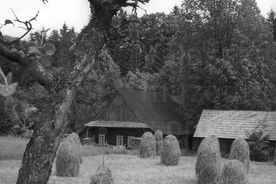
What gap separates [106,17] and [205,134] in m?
29.6

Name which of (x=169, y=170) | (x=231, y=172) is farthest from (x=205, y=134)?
(x=231, y=172)

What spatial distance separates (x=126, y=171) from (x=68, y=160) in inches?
132

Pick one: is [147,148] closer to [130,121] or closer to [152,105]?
[130,121]

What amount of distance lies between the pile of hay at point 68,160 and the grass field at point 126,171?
0.35 m

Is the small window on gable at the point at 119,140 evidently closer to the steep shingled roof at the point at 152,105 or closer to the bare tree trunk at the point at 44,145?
the steep shingled roof at the point at 152,105

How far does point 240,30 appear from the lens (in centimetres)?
3600

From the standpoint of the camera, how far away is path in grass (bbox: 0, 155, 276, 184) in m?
17.1

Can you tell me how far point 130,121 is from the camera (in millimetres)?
36312

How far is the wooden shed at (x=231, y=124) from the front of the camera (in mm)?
31672

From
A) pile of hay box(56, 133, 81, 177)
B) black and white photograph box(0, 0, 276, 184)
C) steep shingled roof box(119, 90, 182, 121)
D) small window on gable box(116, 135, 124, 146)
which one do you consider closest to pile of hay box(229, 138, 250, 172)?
black and white photograph box(0, 0, 276, 184)

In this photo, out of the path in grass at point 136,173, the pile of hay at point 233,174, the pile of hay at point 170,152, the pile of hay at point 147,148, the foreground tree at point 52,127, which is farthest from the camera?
the pile of hay at point 147,148

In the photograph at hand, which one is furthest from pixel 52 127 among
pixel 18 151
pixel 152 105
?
pixel 152 105

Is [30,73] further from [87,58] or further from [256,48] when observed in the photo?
[256,48]

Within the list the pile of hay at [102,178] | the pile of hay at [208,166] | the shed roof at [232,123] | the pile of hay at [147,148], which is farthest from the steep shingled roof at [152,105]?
the pile of hay at [102,178]
